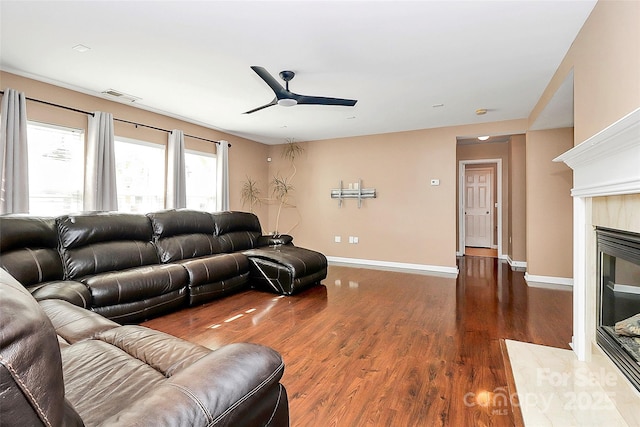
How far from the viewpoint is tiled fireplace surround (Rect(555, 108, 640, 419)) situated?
1499mm

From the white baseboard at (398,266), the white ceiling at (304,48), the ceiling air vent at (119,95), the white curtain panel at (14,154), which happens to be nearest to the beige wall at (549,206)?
the white ceiling at (304,48)

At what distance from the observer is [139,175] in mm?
4602

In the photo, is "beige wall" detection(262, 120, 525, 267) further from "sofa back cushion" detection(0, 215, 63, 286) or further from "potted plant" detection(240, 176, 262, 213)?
"sofa back cushion" detection(0, 215, 63, 286)

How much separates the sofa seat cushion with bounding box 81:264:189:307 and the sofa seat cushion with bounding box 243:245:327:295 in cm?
98

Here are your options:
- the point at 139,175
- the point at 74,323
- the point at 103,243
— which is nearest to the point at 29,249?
the point at 103,243

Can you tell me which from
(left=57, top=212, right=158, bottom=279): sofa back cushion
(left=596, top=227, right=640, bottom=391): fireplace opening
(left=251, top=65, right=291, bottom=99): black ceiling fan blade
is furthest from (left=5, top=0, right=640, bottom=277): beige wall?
(left=251, top=65, right=291, bottom=99): black ceiling fan blade

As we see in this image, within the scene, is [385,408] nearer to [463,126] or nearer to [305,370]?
[305,370]

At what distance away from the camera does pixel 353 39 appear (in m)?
2.62

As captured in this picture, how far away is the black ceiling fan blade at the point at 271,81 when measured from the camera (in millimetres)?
2586

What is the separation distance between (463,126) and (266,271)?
4124 mm

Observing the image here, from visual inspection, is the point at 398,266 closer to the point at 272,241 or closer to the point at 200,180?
the point at 272,241

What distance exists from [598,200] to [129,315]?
12.7 ft

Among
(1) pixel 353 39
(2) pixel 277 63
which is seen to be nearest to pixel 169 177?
(2) pixel 277 63

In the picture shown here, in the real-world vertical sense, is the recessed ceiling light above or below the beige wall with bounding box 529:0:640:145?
above
